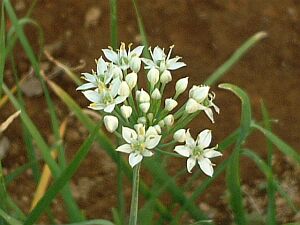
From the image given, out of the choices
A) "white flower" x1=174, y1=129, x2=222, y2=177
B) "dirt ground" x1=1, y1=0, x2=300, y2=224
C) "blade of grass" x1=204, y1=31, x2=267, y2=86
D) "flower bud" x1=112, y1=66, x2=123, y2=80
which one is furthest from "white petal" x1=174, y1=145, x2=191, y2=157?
"dirt ground" x1=1, y1=0, x2=300, y2=224

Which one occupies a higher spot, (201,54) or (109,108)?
(201,54)

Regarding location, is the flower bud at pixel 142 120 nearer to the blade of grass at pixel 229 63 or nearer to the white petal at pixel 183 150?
the white petal at pixel 183 150

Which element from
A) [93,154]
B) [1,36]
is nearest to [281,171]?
[93,154]

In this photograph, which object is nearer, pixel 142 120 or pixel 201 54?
pixel 142 120

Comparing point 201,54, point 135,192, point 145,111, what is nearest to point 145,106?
point 145,111

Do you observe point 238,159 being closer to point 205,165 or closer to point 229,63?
point 205,165

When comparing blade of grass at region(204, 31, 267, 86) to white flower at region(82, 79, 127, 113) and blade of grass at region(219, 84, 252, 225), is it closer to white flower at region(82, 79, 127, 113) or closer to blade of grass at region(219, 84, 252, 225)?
blade of grass at region(219, 84, 252, 225)

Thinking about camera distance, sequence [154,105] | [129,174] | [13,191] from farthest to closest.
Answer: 1. [13,191]
2. [129,174]
3. [154,105]

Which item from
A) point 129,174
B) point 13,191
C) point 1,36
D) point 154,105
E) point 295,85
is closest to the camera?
point 154,105

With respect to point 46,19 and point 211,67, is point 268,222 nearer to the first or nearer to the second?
point 211,67
